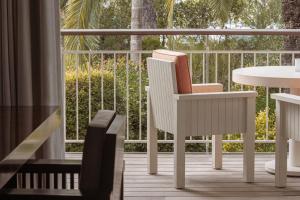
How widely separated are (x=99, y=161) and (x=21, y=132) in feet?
1.20

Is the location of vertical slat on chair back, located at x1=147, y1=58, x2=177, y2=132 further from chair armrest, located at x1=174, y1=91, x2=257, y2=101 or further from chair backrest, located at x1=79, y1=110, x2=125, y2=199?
chair backrest, located at x1=79, y1=110, x2=125, y2=199

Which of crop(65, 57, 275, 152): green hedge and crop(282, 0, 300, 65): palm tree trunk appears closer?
crop(65, 57, 275, 152): green hedge

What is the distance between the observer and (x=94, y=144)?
6.82 feet

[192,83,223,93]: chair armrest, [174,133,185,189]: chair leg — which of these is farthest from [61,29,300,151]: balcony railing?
[174,133,185,189]: chair leg

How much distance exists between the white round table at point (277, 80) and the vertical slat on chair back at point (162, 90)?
1.81 feet

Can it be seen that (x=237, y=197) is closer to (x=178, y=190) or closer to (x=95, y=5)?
(x=178, y=190)

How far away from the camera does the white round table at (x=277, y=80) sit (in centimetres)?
495

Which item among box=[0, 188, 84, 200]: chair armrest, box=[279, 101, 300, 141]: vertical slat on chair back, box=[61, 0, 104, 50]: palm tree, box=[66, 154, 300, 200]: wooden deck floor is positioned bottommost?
box=[66, 154, 300, 200]: wooden deck floor

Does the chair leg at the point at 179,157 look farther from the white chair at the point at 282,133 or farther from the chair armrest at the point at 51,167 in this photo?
the chair armrest at the point at 51,167

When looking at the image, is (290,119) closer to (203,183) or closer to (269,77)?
(269,77)

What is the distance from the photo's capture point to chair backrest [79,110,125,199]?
207 centimetres

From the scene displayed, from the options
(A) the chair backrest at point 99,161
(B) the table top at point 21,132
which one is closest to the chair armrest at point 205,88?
(B) the table top at point 21,132

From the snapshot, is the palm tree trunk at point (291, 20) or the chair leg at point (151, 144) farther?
the palm tree trunk at point (291, 20)

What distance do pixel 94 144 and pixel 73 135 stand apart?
7.67m
